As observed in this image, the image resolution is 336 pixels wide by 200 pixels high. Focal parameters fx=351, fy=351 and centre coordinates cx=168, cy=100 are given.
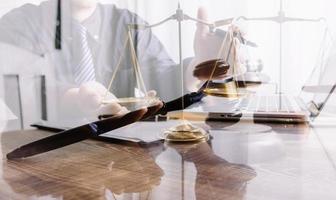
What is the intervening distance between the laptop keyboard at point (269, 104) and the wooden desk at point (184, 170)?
0.69ft

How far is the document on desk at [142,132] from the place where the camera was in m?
0.69

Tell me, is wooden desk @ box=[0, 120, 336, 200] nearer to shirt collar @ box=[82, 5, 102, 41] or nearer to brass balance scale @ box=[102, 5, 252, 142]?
brass balance scale @ box=[102, 5, 252, 142]

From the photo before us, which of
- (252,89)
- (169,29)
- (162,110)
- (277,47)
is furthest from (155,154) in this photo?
(169,29)

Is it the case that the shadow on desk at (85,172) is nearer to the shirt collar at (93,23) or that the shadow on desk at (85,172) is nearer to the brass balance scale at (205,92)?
the brass balance scale at (205,92)

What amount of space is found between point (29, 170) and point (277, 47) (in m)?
1.15

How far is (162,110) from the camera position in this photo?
2.61ft

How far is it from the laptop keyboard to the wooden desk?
21 centimetres

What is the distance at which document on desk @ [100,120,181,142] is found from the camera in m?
0.69

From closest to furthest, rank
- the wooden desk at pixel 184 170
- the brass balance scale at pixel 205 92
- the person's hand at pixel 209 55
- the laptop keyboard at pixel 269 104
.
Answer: the wooden desk at pixel 184 170 → the brass balance scale at pixel 205 92 → the person's hand at pixel 209 55 → the laptop keyboard at pixel 269 104

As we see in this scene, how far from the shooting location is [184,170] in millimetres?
474

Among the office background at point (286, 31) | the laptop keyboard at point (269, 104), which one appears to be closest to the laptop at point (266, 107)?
the laptop keyboard at point (269, 104)

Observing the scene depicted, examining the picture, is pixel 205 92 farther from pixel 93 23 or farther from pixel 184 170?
pixel 93 23

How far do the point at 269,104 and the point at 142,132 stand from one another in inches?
15.9

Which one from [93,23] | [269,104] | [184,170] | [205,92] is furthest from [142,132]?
[93,23]
